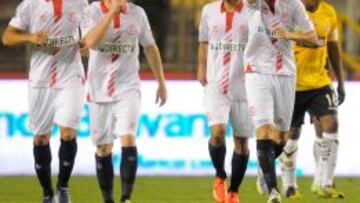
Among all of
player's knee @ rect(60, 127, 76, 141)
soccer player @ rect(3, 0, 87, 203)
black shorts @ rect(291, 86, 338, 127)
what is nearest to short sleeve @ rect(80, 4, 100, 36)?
soccer player @ rect(3, 0, 87, 203)

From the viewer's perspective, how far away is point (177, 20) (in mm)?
26250

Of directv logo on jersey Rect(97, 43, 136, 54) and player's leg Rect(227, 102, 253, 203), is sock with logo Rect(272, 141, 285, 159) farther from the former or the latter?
directv logo on jersey Rect(97, 43, 136, 54)

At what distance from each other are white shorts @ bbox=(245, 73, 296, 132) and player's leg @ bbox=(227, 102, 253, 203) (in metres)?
0.79

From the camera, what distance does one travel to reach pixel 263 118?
14445 mm

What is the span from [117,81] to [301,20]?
6.39 feet

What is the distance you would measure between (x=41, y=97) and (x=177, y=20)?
11460mm


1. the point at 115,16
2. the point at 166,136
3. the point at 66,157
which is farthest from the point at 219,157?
the point at 166,136

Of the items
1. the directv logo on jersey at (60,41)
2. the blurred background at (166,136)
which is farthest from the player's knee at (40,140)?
the blurred background at (166,136)

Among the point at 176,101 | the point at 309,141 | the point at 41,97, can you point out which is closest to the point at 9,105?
the point at 176,101

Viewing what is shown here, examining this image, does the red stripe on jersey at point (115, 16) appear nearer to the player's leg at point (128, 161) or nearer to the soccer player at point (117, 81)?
the soccer player at point (117, 81)

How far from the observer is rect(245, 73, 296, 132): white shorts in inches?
570

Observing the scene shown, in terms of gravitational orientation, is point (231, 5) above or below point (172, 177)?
above

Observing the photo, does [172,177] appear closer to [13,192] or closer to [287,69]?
[13,192]

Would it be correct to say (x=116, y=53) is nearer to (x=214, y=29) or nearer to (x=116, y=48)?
(x=116, y=48)
